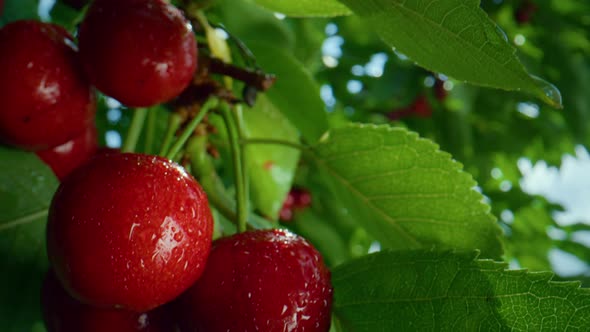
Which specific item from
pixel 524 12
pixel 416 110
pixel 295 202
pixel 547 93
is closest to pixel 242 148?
pixel 547 93

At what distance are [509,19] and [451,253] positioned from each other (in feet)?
7.87

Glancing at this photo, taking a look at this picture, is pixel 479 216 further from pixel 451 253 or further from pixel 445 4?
pixel 445 4

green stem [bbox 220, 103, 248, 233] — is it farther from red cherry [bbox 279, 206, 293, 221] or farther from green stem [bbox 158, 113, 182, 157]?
red cherry [bbox 279, 206, 293, 221]

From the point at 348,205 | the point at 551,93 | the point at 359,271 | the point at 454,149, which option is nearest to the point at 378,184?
the point at 348,205

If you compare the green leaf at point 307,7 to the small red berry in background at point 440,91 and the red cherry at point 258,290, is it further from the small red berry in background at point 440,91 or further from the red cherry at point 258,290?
the small red berry in background at point 440,91

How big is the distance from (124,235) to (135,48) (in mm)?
259

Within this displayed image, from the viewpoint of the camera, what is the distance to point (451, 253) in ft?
2.31

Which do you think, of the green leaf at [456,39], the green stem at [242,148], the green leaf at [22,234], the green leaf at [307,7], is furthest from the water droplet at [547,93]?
the green leaf at [22,234]

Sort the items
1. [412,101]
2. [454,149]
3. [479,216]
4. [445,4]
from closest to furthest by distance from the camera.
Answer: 1. [445,4]
2. [479,216]
3. [454,149]
4. [412,101]

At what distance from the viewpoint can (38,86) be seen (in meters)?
0.78

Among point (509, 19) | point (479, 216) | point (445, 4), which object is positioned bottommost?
point (509, 19)

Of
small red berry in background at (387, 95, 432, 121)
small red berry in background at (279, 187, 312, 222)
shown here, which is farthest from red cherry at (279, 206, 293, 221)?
small red berry in background at (387, 95, 432, 121)

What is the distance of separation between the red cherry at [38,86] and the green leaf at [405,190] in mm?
398

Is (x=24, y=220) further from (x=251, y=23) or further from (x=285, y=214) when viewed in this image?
(x=285, y=214)
